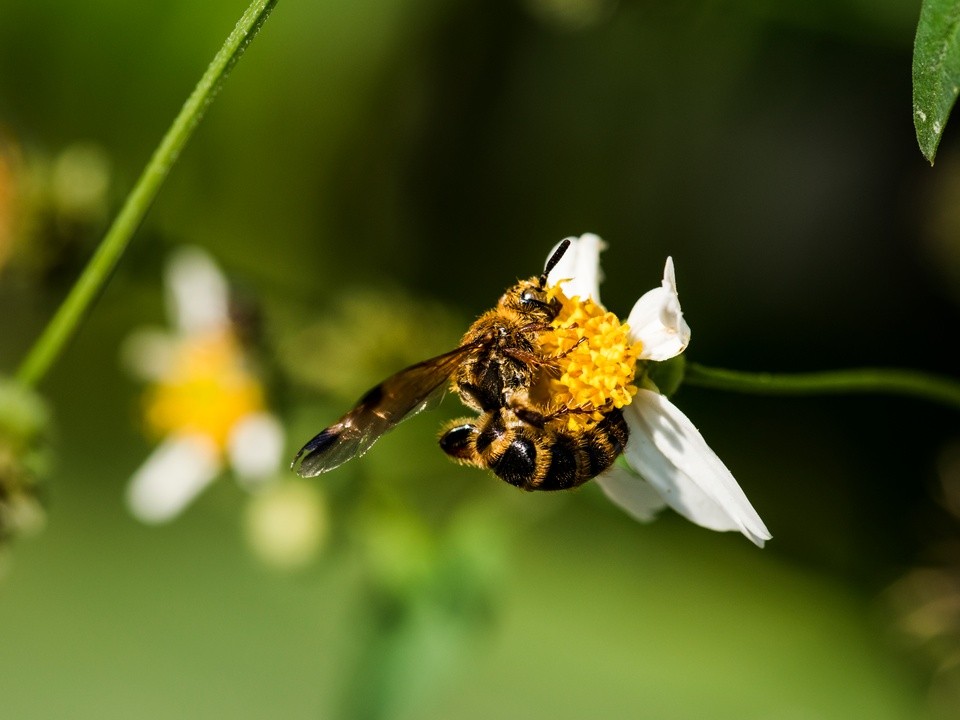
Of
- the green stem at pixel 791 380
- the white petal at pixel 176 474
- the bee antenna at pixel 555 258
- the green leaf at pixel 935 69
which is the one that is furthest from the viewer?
the white petal at pixel 176 474

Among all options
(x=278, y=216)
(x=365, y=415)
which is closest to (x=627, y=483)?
(x=365, y=415)

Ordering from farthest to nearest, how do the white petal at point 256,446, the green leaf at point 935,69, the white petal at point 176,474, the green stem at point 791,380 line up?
the white petal at point 176,474
the white petal at point 256,446
the green stem at point 791,380
the green leaf at point 935,69

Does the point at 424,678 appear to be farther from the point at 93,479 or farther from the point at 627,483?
the point at 93,479

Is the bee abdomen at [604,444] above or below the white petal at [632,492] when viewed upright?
above

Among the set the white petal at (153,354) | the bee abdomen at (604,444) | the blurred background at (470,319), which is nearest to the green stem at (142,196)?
the bee abdomen at (604,444)

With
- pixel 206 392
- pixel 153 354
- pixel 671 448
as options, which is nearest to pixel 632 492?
pixel 671 448

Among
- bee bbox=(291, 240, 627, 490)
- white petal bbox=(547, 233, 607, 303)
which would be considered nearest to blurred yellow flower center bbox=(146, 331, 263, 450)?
white petal bbox=(547, 233, 607, 303)

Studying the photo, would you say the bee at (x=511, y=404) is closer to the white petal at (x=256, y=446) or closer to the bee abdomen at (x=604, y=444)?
the bee abdomen at (x=604, y=444)

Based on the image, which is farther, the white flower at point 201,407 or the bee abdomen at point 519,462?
the white flower at point 201,407

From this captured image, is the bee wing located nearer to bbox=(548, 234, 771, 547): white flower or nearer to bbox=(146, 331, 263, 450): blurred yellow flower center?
bbox=(548, 234, 771, 547): white flower
